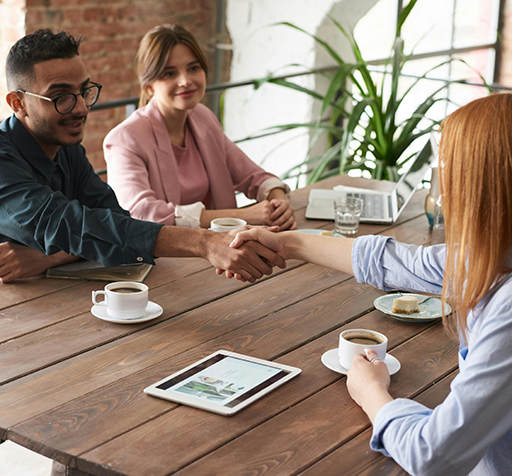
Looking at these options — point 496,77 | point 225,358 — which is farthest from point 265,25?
point 225,358

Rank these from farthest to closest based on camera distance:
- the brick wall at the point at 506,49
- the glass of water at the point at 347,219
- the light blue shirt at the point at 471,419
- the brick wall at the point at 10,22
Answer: the brick wall at the point at 506,49 < the brick wall at the point at 10,22 < the glass of water at the point at 347,219 < the light blue shirt at the point at 471,419

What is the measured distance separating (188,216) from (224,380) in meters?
1.06

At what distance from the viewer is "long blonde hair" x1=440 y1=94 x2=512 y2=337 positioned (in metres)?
0.97

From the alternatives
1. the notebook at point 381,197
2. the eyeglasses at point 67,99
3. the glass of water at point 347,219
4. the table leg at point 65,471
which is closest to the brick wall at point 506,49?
the notebook at point 381,197

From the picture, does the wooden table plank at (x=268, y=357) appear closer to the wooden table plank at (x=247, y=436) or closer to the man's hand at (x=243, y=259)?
the wooden table plank at (x=247, y=436)

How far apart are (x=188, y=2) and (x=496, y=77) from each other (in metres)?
2.91

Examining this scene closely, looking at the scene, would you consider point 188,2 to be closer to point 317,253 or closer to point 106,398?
point 317,253

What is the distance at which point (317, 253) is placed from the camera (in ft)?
5.30

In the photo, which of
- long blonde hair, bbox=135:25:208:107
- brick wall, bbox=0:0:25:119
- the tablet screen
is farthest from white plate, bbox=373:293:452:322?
brick wall, bbox=0:0:25:119

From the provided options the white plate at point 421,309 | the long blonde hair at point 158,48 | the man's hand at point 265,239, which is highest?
the long blonde hair at point 158,48

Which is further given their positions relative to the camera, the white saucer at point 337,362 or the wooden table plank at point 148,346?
the white saucer at point 337,362

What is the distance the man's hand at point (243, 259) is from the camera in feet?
5.65

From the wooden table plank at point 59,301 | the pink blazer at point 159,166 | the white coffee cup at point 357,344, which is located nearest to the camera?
Answer: the white coffee cup at point 357,344

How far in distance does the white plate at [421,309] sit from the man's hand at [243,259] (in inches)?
11.3
